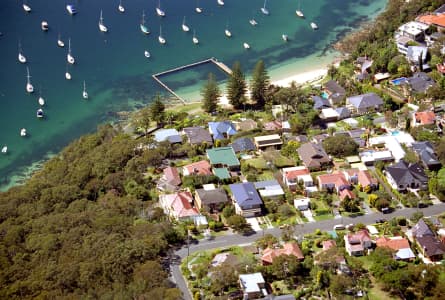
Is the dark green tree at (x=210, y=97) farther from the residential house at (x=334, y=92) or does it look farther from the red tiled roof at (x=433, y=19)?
the red tiled roof at (x=433, y=19)

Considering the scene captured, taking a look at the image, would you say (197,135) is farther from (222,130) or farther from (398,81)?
(398,81)

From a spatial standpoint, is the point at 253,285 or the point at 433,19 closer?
the point at 253,285

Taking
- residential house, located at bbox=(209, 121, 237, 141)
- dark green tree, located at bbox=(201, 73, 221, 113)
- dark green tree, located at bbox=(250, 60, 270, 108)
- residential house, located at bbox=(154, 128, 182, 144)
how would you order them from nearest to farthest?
residential house, located at bbox=(154, 128, 182, 144) < residential house, located at bbox=(209, 121, 237, 141) < dark green tree, located at bbox=(201, 73, 221, 113) < dark green tree, located at bbox=(250, 60, 270, 108)

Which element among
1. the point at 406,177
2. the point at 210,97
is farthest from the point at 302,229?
the point at 210,97

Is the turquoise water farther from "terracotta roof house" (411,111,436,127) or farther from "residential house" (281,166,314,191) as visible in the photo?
"residential house" (281,166,314,191)

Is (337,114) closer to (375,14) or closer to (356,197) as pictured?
(356,197)

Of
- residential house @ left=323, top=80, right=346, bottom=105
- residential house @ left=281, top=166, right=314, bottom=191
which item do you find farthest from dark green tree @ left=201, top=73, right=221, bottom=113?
residential house @ left=281, top=166, right=314, bottom=191
